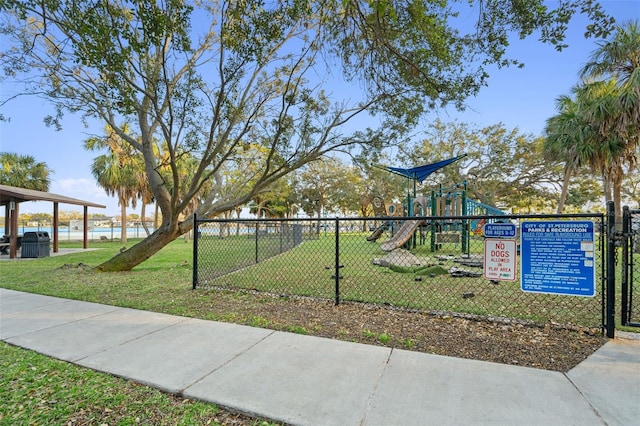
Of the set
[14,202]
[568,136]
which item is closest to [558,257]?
[568,136]

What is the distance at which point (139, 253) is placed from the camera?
29.3 ft

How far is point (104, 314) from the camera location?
4.64 metres

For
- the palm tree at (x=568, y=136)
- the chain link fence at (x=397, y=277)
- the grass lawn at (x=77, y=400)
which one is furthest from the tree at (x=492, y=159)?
the grass lawn at (x=77, y=400)

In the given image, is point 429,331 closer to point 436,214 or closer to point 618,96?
point 436,214

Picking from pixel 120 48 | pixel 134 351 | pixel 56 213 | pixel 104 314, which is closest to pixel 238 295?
pixel 104 314

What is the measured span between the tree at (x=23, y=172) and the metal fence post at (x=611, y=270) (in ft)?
94.3

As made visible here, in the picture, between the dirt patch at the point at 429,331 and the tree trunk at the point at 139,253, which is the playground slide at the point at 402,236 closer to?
the tree trunk at the point at 139,253

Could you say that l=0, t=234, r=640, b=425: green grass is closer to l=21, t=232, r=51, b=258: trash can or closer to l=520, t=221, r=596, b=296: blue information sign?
l=520, t=221, r=596, b=296: blue information sign

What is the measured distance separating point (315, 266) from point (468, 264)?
416cm

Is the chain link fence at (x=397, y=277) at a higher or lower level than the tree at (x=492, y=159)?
lower

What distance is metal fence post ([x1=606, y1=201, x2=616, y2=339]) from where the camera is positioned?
3.40m

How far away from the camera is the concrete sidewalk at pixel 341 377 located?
2.22 metres

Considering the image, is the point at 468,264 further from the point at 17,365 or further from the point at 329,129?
the point at 17,365

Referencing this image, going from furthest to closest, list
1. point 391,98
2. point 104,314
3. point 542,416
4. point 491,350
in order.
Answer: point 391,98 < point 104,314 < point 491,350 < point 542,416
